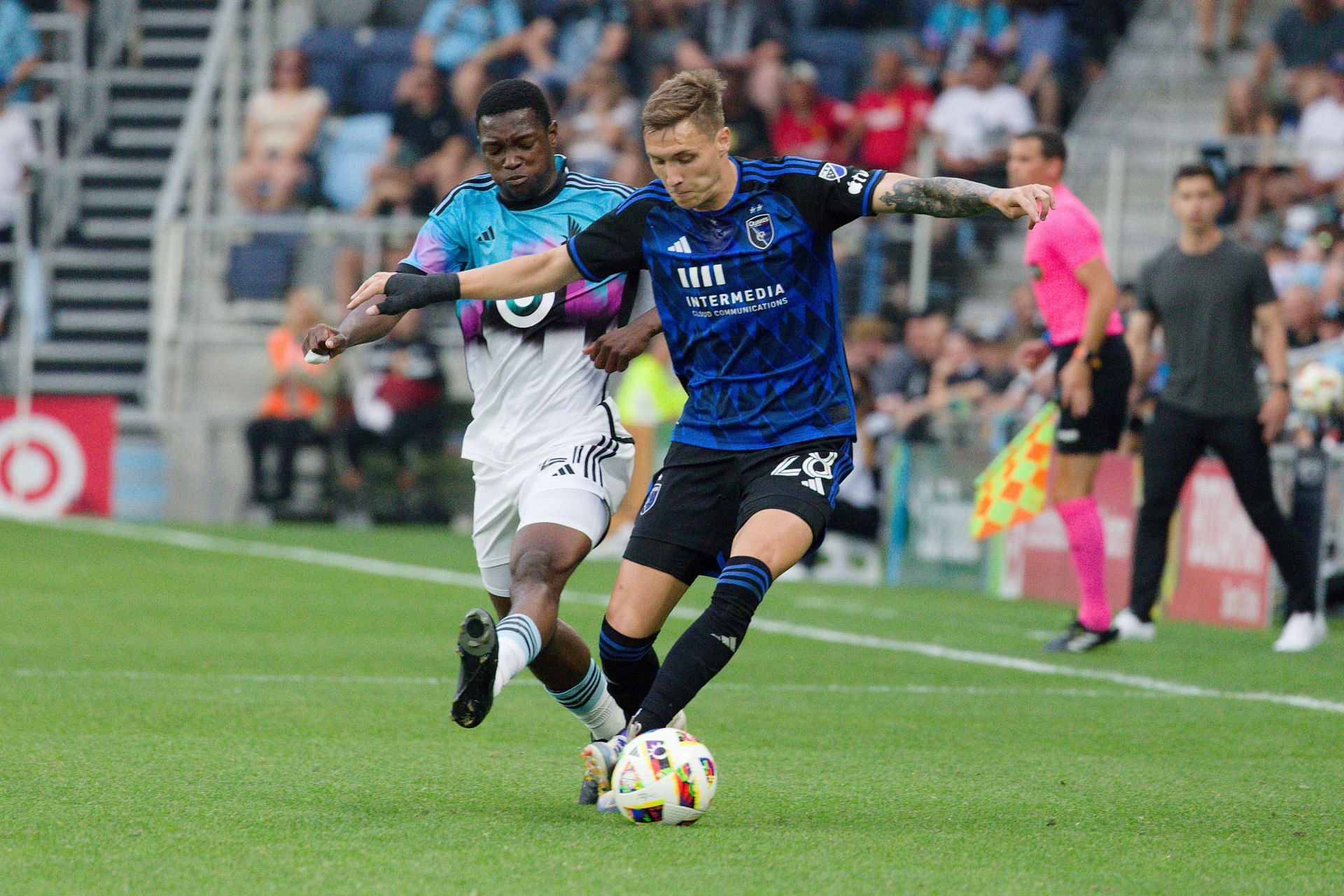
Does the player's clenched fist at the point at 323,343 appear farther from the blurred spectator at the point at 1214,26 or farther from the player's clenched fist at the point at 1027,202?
the blurred spectator at the point at 1214,26

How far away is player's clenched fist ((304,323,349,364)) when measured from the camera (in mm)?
5355

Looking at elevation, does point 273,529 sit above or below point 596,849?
below

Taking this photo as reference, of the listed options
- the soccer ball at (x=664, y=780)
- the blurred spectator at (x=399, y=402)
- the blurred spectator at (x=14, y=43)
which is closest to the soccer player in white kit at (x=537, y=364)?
the soccer ball at (x=664, y=780)

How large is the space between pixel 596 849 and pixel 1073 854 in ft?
3.81

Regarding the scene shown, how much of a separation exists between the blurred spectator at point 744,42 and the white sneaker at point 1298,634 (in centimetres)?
1066

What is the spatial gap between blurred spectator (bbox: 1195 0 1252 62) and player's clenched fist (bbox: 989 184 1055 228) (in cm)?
1452

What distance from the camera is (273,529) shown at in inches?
733

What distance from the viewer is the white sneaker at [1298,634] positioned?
33.0ft

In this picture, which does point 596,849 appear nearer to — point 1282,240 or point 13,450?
point 1282,240

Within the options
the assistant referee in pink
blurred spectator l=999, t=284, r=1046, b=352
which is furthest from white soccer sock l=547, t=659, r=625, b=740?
blurred spectator l=999, t=284, r=1046, b=352

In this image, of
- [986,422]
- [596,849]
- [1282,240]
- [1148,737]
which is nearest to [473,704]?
[596,849]

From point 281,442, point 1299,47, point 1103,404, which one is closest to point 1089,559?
point 1103,404

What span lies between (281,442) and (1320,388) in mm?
10707

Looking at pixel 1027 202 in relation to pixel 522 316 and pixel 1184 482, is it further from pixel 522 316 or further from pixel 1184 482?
pixel 1184 482
